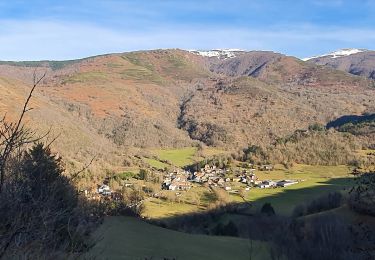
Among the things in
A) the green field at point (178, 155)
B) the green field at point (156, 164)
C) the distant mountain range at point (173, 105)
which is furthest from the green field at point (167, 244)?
the green field at point (178, 155)

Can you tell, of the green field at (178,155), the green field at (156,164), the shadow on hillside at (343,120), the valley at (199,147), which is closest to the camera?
the valley at (199,147)

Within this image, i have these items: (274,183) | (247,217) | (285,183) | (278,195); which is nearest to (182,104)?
(274,183)

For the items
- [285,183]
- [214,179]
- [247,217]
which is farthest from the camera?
[214,179]

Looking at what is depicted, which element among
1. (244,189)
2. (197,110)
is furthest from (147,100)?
(244,189)

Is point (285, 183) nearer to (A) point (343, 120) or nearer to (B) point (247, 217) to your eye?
(B) point (247, 217)

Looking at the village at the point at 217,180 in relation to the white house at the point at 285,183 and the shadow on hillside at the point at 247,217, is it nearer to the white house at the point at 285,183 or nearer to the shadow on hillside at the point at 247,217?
the white house at the point at 285,183

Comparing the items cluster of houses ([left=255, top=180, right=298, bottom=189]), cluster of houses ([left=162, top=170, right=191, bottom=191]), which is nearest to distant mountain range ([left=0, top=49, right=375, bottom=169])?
cluster of houses ([left=162, top=170, right=191, bottom=191])

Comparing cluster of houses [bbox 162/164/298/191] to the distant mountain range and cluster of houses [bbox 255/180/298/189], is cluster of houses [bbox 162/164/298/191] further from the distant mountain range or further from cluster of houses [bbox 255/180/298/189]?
the distant mountain range
